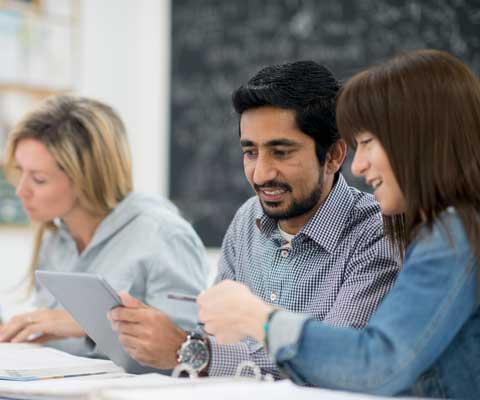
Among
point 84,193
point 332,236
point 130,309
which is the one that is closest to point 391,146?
point 332,236

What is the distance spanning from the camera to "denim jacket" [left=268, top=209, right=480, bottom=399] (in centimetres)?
115

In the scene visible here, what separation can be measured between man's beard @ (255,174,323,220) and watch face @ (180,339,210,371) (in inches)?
13.3

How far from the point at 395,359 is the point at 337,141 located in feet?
2.49

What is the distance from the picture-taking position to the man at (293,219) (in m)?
1.66

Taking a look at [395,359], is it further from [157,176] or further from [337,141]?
[157,176]

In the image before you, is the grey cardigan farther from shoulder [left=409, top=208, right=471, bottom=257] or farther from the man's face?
shoulder [left=409, top=208, right=471, bottom=257]

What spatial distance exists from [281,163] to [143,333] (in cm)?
49

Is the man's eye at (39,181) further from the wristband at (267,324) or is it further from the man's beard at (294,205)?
the wristband at (267,324)

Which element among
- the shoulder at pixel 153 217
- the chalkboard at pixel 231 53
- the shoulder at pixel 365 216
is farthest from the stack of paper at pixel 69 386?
the chalkboard at pixel 231 53

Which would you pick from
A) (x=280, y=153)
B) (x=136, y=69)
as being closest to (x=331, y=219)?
(x=280, y=153)

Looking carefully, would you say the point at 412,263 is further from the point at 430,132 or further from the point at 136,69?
the point at 136,69

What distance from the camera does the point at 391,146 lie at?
126 cm

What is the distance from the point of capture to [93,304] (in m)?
1.66

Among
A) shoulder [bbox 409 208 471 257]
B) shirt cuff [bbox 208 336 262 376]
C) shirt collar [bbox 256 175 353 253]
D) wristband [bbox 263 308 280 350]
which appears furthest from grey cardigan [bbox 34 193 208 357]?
shoulder [bbox 409 208 471 257]
